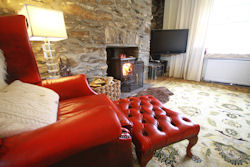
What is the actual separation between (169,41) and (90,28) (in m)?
2.38

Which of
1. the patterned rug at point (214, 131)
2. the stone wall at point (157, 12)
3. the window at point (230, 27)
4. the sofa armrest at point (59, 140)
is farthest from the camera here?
the stone wall at point (157, 12)

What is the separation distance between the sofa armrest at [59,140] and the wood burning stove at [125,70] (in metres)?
1.83

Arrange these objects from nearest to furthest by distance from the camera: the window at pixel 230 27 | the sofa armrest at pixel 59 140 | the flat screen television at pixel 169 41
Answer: the sofa armrest at pixel 59 140 < the window at pixel 230 27 < the flat screen television at pixel 169 41

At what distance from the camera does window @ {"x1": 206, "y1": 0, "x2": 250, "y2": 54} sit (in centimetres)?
254

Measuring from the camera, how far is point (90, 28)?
1.82 metres

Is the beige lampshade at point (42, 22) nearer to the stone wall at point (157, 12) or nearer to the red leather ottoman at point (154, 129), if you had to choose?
the red leather ottoman at point (154, 129)

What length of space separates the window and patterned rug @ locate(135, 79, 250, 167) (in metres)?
1.22

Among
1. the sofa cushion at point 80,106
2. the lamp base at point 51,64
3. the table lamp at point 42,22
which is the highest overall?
the table lamp at point 42,22

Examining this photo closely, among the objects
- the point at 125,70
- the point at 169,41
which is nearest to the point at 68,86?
the point at 125,70

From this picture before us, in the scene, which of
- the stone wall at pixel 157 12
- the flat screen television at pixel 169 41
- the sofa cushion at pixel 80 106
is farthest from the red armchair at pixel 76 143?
the stone wall at pixel 157 12

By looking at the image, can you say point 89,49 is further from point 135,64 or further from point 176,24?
point 176,24

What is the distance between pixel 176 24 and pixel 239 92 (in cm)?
237

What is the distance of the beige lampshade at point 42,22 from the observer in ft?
3.27

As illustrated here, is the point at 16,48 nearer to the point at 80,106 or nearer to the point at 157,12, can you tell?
the point at 80,106
